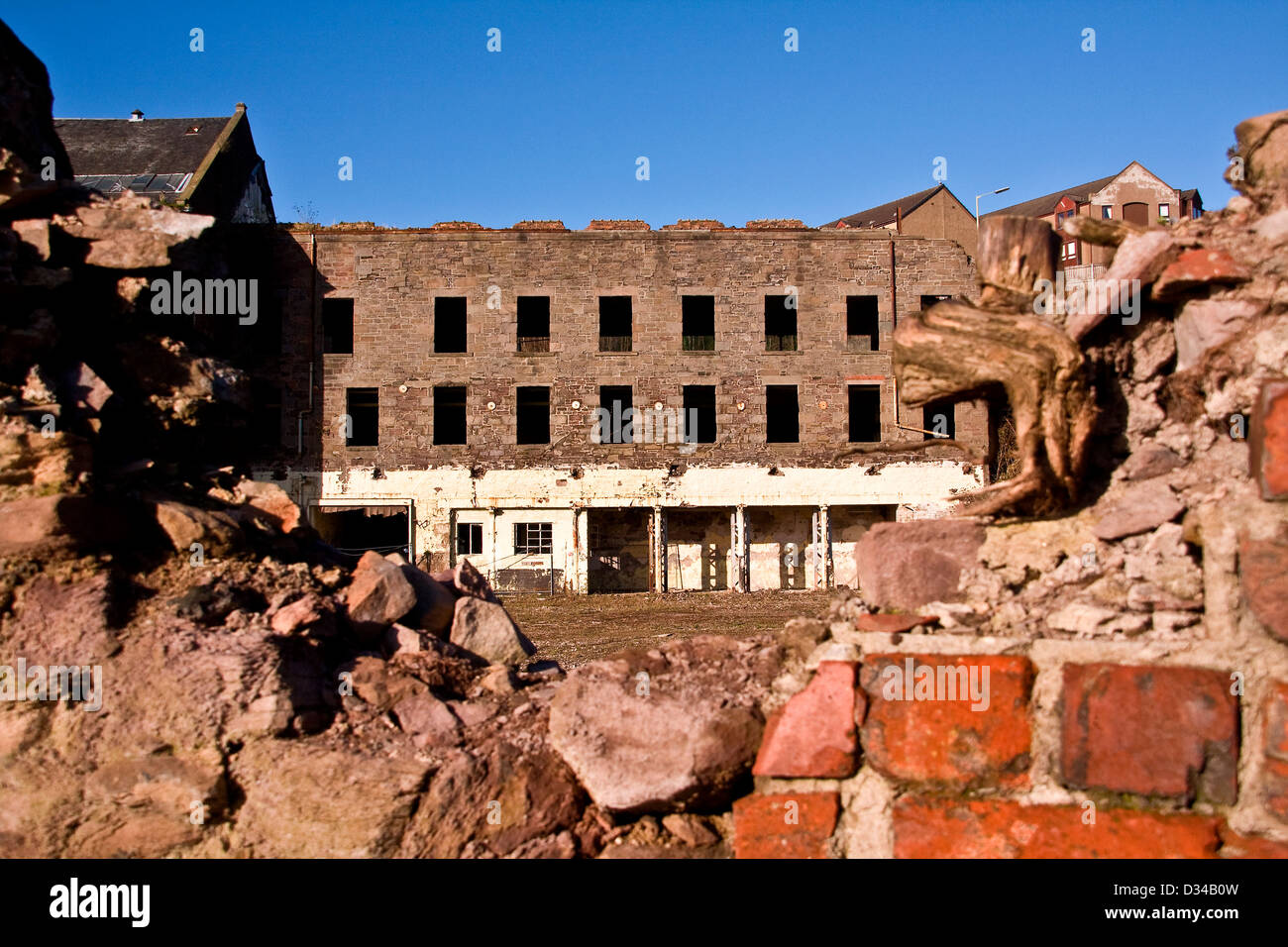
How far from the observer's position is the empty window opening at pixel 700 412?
2616 centimetres

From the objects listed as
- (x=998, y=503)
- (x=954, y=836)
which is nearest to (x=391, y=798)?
(x=954, y=836)

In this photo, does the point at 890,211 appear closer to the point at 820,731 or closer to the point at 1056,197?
the point at 1056,197

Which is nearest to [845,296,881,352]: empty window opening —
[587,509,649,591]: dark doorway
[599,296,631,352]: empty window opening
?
[599,296,631,352]: empty window opening

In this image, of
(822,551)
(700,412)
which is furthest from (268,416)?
(822,551)

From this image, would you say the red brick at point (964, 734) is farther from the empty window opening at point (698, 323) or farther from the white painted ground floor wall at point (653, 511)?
the empty window opening at point (698, 323)

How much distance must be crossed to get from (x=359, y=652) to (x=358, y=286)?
78.2ft

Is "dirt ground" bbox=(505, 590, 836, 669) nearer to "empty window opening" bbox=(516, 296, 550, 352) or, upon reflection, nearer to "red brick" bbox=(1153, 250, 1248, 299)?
"empty window opening" bbox=(516, 296, 550, 352)

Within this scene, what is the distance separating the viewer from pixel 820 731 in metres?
2.49

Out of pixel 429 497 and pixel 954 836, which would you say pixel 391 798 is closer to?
pixel 954 836

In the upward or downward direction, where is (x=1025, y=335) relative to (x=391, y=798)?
upward

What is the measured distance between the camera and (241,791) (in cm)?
277

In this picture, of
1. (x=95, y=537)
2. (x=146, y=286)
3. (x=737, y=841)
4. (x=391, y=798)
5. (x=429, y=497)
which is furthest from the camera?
(x=429, y=497)

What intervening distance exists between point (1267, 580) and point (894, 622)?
836mm

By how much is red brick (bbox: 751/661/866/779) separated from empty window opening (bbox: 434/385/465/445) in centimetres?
2392
